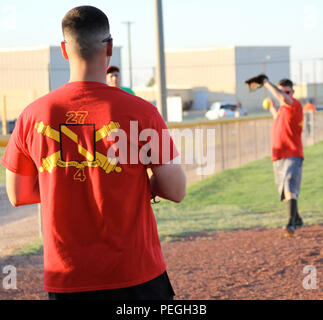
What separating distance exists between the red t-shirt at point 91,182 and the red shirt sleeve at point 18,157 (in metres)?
0.02

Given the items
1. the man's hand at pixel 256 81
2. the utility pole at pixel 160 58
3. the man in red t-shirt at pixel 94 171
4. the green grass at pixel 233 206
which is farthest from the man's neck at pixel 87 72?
the utility pole at pixel 160 58

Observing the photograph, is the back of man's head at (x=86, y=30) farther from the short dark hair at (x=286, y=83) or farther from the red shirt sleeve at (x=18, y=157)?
the short dark hair at (x=286, y=83)

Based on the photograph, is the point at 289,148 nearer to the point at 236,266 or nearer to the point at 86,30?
the point at 236,266

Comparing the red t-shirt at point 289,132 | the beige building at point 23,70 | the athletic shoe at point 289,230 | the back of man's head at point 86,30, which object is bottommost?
the athletic shoe at point 289,230

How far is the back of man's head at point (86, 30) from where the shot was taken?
2344 mm

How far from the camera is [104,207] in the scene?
2307 millimetres

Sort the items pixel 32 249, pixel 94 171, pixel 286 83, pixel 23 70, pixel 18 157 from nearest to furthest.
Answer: pixel 94 171
pixel 18 157
pixel 32 249
pixel 286 83
pixel 23 70

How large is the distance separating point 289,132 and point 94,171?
19.0 ft

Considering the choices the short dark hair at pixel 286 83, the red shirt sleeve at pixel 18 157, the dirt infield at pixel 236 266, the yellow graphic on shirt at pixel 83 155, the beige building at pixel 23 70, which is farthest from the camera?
the beige building at pixel 23 70

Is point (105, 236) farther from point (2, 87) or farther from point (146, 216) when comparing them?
point (2, 87)

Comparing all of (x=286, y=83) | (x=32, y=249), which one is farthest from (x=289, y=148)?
(x=32, y=249)

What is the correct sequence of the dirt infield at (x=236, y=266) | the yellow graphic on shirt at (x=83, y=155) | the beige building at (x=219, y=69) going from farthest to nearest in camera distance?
the beige building at (x=219, y=69)
the dirt infield at (x=236, y=266)
the yellow graphic on shirt at (x=83, y=155)

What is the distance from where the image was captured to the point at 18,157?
8.01 feet

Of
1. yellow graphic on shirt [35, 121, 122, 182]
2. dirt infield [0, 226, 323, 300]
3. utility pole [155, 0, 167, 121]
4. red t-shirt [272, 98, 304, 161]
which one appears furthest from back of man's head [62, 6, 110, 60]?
utility pole [155, 0, 167, 121]
